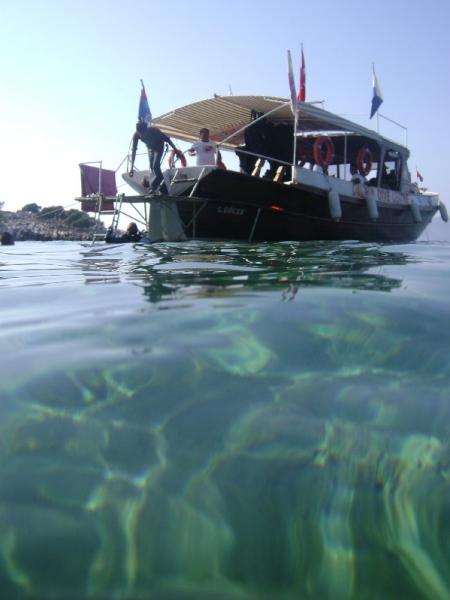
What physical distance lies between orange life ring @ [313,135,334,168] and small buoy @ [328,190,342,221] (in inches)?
32.0

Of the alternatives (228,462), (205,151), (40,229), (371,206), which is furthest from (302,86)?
(40,229)

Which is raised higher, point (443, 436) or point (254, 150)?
point (254, 150)

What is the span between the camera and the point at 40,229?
33.1m

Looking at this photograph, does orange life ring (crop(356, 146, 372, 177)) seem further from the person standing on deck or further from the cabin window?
the person standing on deck

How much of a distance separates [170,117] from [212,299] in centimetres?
1010

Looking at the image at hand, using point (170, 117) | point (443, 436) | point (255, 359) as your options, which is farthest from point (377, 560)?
point (170, 117)

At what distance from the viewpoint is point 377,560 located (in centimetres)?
66

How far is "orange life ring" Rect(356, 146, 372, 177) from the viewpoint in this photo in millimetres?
11146

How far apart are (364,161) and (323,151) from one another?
1395mm

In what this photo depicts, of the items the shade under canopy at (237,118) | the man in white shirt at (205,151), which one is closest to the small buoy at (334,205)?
the shade under canopy at (237,118)

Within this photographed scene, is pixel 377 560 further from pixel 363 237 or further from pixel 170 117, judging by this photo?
pixel 170 117

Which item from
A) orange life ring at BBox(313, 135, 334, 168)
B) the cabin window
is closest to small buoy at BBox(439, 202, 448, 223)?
the cabin window

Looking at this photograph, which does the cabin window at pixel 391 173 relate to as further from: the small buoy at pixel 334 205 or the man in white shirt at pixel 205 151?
the man in white shirt at pixel 205 151

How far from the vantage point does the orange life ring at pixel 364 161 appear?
11.1 meters
